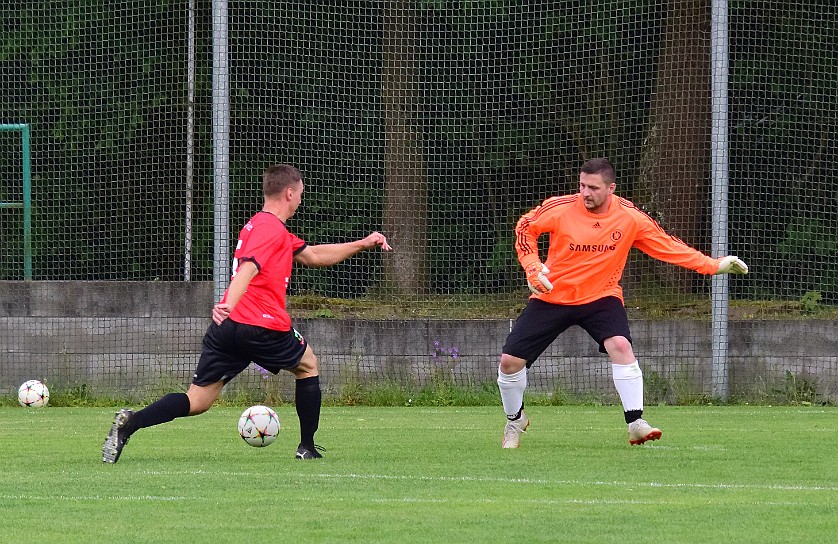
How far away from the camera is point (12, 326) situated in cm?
1562

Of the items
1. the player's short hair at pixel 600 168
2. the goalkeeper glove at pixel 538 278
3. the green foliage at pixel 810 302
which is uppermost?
the player's short hair at pixel 600 168

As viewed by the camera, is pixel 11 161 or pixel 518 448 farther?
pixel 11 161

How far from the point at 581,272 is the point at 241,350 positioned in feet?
8.07

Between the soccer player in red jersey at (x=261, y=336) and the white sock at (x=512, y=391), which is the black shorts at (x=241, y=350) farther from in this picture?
the white sock at (x=512, y=391)

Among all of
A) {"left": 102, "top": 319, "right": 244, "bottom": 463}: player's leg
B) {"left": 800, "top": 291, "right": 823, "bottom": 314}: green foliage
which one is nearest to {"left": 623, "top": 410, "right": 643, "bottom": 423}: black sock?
{"left": 102, "top": 319, "right": 244, "bottom": 463}: player's leg

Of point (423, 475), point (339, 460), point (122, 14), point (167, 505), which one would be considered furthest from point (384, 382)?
point (167, 505)

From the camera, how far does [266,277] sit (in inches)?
343

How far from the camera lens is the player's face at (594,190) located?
9.61 metres

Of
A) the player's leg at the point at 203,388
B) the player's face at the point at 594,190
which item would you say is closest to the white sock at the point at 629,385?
the player's face at the point at 594,190

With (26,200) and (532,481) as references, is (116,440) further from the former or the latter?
(26,200)

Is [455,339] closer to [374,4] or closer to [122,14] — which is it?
[374,4]

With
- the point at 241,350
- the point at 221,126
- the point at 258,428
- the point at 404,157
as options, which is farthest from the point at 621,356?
the point at 221,126

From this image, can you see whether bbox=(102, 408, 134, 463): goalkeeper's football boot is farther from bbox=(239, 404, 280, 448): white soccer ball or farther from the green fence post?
the green fence post

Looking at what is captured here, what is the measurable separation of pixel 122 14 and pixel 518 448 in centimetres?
893
